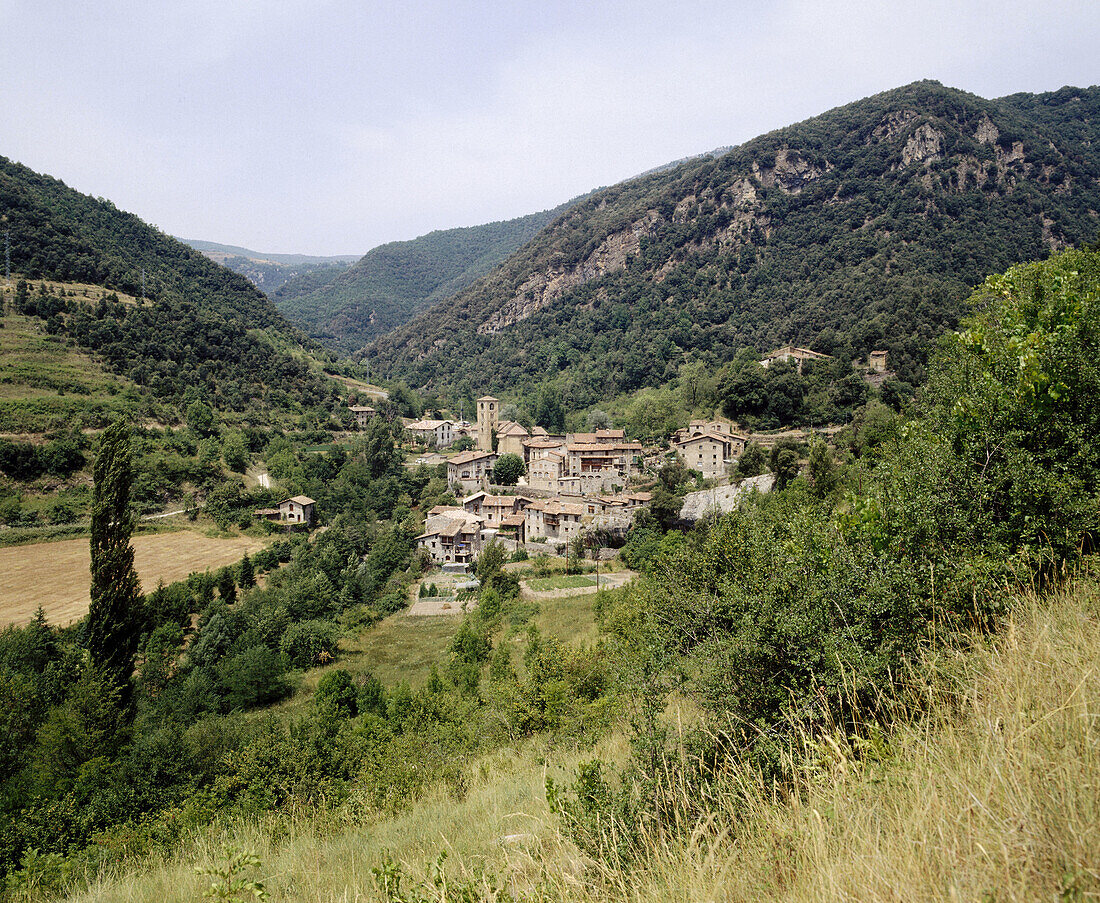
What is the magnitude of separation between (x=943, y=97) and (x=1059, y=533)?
10134cm

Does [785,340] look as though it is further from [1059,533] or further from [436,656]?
[1059,533]

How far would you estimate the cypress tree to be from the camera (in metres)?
16.0

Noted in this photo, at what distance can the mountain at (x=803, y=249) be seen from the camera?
5344cm

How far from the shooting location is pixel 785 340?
54375 mm

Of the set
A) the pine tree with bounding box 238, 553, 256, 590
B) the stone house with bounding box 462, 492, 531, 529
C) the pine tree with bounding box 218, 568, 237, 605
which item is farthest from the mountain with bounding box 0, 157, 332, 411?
the stone house with bounding box 462, 492, 531, 529

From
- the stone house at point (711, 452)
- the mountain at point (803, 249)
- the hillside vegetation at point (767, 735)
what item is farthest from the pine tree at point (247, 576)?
the mountain at point (803, 249)

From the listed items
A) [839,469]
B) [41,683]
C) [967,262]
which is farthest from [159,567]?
[967,262]

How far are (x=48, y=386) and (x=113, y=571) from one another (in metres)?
30.2

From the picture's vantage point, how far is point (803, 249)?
7062 cm

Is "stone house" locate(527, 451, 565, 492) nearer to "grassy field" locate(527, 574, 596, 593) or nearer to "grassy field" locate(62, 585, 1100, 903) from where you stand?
"grassy field" locate(527, 574, 596, 593)

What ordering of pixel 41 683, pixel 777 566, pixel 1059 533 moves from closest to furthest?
pixel 1059 533, pixel 777 566, pixel 41 683

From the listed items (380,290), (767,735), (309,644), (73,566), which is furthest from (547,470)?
(380,290)

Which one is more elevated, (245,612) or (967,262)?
(967,262)

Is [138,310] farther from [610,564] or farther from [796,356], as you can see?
[796,356]
